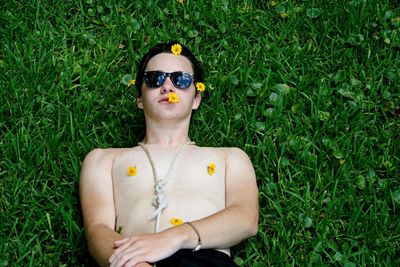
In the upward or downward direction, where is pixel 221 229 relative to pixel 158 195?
downward

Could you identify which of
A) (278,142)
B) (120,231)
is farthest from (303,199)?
(120,231)

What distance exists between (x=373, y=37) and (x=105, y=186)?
2552mm

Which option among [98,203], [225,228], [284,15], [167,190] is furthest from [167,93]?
[284,15]

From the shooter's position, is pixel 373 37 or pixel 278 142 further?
pixel 373 37

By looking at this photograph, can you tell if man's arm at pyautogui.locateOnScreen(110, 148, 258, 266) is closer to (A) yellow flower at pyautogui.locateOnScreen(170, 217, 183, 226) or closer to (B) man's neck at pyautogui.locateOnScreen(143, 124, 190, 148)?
(A) yellow flower at pyautogui.locateOnScreen(170, 217, 183, 226)

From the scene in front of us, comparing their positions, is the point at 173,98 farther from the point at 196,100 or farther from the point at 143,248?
the point at 143,248

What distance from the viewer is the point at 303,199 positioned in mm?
4457

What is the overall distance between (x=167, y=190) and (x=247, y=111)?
1235 mm

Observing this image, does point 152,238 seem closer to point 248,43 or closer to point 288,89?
point 288,89

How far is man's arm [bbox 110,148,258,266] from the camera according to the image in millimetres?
3527

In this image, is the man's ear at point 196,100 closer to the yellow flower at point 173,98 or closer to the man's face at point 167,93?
the man's face at point 167,93

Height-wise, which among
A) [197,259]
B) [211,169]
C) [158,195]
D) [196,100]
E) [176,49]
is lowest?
[197,259]

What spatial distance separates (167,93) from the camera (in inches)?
167

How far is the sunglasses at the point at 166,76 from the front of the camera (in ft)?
14.1
